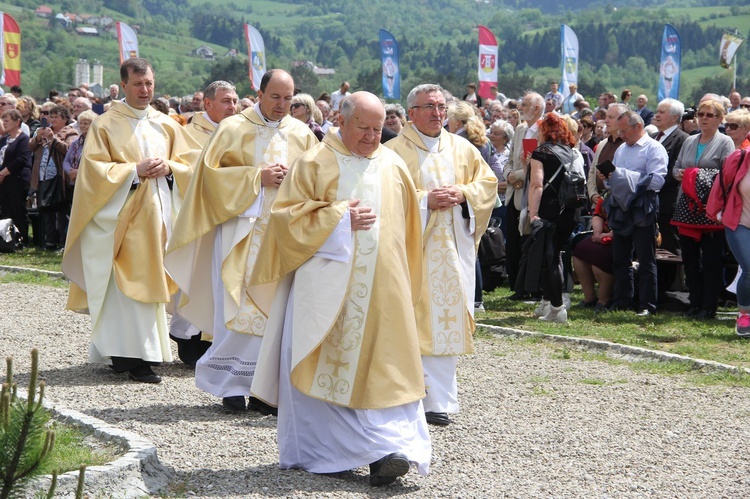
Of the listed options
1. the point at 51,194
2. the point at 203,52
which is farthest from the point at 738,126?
the point at 203,52

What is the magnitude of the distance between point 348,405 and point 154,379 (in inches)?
108

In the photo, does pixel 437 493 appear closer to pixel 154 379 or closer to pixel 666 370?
pixel 154 379

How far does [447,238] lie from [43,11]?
577 ft

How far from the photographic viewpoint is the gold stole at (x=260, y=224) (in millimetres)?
7230

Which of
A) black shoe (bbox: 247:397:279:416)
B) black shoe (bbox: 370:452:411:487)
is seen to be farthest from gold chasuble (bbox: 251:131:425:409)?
black shoe (bbox: 247:397:279:416)

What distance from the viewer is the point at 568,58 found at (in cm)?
2781

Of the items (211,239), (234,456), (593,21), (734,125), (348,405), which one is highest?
(593,21)

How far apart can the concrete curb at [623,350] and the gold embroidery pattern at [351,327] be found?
3.80 metres

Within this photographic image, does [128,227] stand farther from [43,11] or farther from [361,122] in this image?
[43,11]

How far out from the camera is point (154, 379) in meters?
7.95

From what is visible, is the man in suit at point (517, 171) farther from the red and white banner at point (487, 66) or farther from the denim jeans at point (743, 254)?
the red and white banner at point (487, 66)

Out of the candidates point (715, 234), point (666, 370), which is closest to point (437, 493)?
point (666, 370)

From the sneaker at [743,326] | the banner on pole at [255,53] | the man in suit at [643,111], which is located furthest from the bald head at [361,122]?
the banner on pole at [255,53]

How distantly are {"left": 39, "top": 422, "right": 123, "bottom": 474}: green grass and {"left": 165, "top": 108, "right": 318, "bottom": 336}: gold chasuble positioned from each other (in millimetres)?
1549
